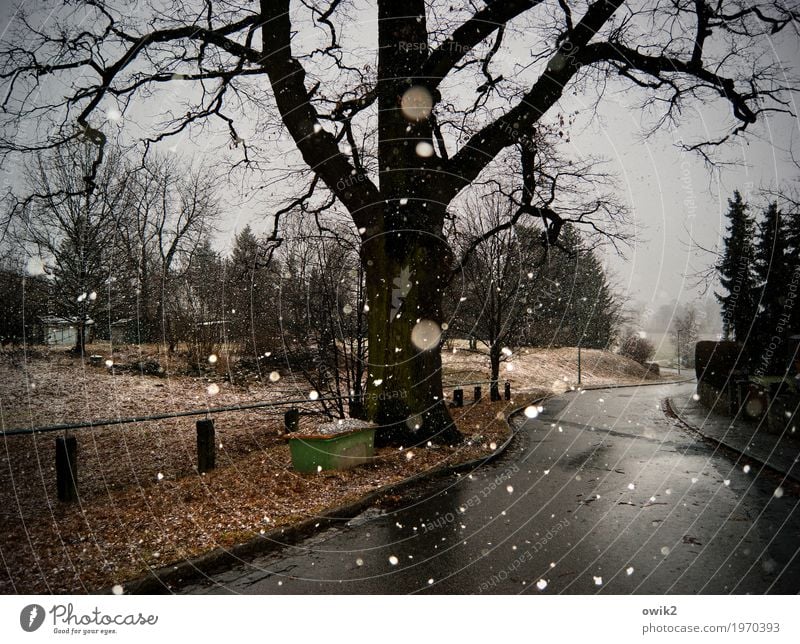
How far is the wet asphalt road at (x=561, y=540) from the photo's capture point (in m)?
3.89

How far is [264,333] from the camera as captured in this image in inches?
819

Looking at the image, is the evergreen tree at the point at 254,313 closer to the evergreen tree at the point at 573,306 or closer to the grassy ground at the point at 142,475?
the grassy ground at the point at 142,475

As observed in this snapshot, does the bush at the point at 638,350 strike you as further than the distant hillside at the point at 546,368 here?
Yes

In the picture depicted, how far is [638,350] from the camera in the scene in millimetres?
46375

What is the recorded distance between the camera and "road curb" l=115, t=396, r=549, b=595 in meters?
3.84

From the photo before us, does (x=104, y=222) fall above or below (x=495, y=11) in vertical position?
below

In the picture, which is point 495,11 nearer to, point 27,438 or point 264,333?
point 27,438

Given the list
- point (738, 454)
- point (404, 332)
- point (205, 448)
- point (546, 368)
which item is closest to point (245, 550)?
point (205, 448)

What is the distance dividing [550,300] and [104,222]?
31.1 m

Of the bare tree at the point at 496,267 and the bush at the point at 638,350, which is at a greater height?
the bare tree at the point at 496,267

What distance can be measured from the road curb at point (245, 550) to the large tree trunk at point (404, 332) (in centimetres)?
171

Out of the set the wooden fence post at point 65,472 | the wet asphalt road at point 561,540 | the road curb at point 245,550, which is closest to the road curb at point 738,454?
the wet asphalt road at point 561,540

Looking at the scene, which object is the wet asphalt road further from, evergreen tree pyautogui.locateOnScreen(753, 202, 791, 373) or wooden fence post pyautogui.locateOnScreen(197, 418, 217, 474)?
evergreen tree pyautogui.locateOnScreen(753, 202, 791, 373)
